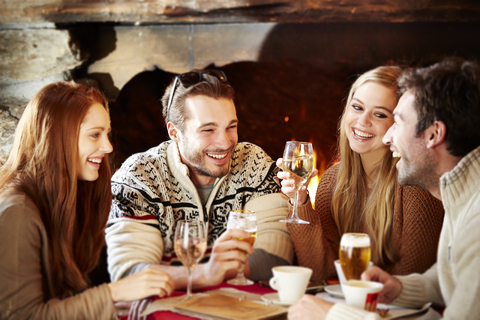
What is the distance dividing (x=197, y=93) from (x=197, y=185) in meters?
0.37

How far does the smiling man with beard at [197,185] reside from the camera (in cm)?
166

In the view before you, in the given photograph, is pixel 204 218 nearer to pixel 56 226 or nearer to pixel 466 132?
pixel 56 226

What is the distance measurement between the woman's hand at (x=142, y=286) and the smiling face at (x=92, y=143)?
0.43 meters

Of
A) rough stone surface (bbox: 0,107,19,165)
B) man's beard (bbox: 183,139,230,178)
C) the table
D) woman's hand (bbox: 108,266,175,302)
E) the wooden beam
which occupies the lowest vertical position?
the table

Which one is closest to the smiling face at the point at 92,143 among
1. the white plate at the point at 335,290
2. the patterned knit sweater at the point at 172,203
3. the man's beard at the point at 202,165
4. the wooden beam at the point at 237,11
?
the patterned knit sweater at the point at 172,203

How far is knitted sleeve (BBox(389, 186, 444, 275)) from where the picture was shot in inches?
64.6

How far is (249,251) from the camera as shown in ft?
4.58

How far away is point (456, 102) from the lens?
4.35 feet

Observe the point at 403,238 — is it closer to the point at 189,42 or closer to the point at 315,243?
the point at 315,243

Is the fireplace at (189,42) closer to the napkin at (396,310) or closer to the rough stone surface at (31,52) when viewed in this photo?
the rough stone surface at (31,52)

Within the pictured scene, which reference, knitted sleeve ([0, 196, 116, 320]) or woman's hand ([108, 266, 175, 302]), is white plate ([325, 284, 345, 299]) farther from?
knitted sleeve ([0, 196, 116, 320])

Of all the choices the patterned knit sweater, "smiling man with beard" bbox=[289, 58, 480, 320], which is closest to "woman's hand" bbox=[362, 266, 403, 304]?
"smiling man with beard" bbox=[289, 58, 480, 320]

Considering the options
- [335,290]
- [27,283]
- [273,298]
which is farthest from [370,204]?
[27,283]

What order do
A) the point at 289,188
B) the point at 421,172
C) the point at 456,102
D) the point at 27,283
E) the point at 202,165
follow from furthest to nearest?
the point at 202,165 < the point at 289,188 < the point at 421,172 < the point at 456,102 < the point at 27,283
